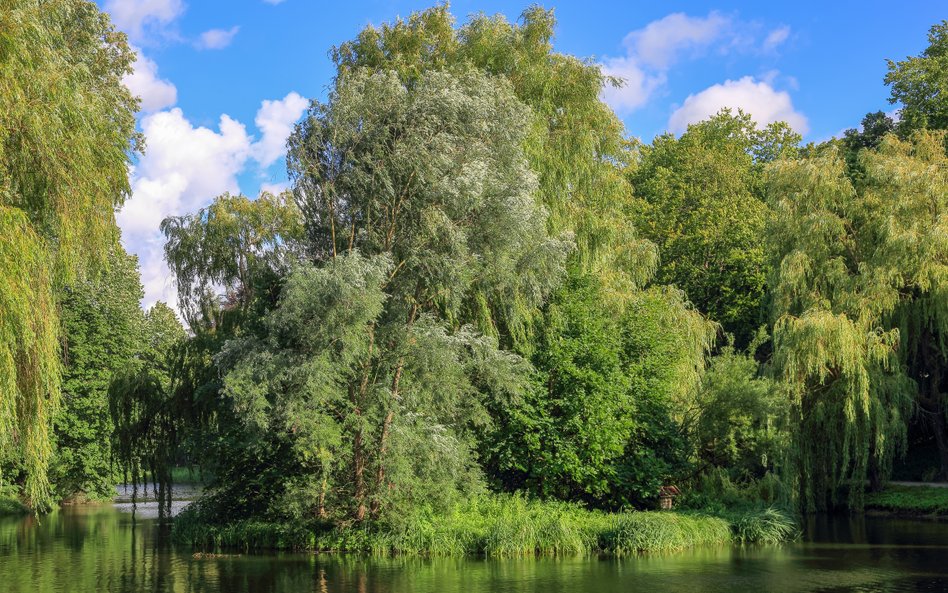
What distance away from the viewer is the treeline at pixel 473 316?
23.3 metres

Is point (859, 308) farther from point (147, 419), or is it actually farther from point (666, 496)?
point (147, 419)

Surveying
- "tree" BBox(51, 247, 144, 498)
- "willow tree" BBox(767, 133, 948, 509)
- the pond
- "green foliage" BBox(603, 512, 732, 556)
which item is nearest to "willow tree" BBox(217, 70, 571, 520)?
the pond

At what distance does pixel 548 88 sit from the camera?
99.7 ft

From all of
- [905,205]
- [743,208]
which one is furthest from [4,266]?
[743,208]

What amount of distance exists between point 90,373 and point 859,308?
33806 millimetres

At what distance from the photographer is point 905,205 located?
32.1m

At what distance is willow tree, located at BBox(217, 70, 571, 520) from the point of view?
23.2 metres

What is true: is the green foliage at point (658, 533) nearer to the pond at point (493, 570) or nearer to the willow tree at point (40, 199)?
the pond at point (493, 570)

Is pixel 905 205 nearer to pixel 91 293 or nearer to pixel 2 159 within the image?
pixel 2 159

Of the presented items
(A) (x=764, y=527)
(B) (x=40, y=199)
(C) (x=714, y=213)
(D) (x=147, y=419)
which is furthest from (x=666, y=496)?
(C) (x=714, y=213)

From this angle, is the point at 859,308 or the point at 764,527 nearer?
the point at 764,527

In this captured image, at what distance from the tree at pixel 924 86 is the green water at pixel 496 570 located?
20960mm

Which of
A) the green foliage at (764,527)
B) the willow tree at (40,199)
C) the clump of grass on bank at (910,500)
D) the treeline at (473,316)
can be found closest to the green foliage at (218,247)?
the treeline at (473,316)

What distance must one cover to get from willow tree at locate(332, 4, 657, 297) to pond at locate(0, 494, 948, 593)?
35.0 ft
